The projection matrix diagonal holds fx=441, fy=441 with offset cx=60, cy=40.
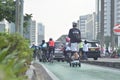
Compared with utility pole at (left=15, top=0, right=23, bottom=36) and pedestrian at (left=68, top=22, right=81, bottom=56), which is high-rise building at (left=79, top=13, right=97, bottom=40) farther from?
pedestrian at (left=68, top=22, right=81, bottom=56)

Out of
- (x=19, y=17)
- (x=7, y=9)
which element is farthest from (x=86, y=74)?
(x=7, y=9)

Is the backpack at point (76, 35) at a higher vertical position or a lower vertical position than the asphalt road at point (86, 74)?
higher

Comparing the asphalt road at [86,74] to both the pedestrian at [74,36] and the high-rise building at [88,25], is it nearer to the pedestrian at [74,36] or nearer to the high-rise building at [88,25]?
the pedestrian at [74,36]

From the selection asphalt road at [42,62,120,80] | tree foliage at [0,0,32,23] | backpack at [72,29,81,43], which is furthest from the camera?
tree foliage at [0,0,32,23]

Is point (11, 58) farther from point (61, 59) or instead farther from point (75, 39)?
point (61, 59)

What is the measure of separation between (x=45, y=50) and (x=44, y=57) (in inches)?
21.5

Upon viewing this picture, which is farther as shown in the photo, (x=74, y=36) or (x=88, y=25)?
(x=88, y=25)

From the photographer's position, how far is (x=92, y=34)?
13300 centimetres

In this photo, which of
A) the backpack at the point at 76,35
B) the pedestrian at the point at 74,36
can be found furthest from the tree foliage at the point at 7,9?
the backpack at the point at 76,35

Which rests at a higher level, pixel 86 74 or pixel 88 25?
pixel 88 25

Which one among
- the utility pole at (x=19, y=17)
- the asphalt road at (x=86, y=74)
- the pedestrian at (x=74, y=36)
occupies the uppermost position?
the utility pole at (x=19, y=17)

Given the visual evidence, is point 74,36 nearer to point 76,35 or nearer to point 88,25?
point 76,35

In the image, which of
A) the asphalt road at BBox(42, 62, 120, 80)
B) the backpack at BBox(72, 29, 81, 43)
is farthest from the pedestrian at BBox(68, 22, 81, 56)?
the asphalt road at BBox(42, 62, 120, 80)

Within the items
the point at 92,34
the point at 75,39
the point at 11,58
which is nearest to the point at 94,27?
the point at 92,34
